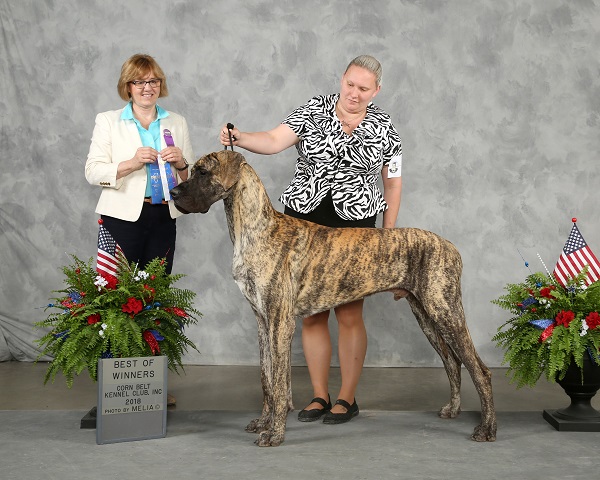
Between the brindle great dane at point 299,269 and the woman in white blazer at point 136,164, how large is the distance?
0.60 m

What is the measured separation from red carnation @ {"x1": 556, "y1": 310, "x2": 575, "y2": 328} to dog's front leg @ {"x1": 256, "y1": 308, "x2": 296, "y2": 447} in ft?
4.07

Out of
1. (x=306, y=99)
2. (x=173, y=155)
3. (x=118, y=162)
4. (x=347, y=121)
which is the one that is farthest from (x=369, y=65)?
(x=306, y=99)

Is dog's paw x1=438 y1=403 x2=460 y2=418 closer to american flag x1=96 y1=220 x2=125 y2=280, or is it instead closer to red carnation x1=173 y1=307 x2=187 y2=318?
red carnation x1=173 y1=307 x2=187 y2=318

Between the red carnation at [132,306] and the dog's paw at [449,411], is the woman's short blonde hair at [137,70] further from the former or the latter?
the dog's paw at [449,411]

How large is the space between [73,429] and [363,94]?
2.05 metres

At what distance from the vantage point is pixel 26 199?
5.18 m

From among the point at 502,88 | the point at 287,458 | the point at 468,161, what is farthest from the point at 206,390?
the point at 502,88

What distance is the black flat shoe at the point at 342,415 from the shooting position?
3.69 meters

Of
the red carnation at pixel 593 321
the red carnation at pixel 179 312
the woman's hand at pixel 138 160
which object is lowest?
the red carnation at pixel 593 321

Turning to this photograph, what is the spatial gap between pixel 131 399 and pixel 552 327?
75.6 inches

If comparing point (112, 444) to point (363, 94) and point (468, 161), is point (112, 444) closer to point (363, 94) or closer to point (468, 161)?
point (363, 94)

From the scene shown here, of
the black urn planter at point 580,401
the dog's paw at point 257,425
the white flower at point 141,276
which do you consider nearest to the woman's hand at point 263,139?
the white flower at point 141,276

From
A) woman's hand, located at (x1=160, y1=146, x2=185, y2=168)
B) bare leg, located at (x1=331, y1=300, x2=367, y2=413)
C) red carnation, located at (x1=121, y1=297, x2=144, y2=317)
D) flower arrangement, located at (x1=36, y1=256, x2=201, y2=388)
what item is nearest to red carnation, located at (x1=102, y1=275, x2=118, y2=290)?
flower arrangement, located at (x1=36, y1=256, x2=201, y2=388)

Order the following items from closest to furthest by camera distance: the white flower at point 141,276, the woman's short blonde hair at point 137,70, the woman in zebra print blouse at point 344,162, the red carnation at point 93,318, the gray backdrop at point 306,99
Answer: the red carnation at point 93,318
the white flower at point 141,276
the woman in zebra print blouse at point 344,162
the woman's short blonde hair at point 137,70
the gray backdrop at point 306,99
